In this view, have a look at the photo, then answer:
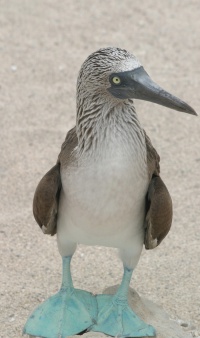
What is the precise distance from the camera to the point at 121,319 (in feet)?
14.3

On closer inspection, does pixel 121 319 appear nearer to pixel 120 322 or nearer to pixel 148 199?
pixel 120 322

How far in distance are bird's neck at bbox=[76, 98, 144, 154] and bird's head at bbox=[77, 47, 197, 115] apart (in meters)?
0.06

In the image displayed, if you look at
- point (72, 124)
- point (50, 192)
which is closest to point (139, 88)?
point (50, 192)

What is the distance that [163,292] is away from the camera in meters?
4.96

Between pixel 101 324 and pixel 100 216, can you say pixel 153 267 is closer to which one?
pixel 101 324

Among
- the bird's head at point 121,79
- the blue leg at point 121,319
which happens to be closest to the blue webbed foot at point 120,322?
the blue leg at point 121,319

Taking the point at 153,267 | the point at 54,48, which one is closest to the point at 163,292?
the point at 153,267

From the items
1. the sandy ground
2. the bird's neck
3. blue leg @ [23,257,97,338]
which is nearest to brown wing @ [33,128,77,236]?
the bird's neck

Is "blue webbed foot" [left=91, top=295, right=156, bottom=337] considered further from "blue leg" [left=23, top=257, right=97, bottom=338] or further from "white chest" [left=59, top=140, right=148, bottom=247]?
"white chest" [left=59, top=140, right=148, bottom=247]

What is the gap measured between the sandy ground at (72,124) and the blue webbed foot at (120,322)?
463mm

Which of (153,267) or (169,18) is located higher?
(169,18)

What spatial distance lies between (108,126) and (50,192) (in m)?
0.47

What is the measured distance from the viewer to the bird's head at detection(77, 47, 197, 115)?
12.3ft

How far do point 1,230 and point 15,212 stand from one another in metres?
0.23
